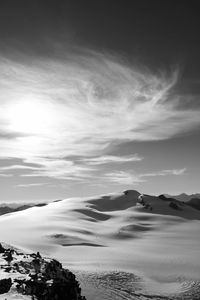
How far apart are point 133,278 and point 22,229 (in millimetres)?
37470

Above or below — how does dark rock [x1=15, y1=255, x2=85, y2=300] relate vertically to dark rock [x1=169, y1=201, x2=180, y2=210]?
below

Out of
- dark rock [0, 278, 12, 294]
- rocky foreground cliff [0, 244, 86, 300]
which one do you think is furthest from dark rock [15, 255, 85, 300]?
dark rock [0, 278, 12, 294]

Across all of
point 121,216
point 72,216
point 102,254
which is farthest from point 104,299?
point 121,216

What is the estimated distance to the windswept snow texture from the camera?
131ft

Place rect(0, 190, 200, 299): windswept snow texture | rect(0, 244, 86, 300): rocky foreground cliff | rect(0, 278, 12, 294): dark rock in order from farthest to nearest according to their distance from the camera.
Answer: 1. rect(0, 190, 200, 299): windswept snow texture
2. rect(0, 244, 86, 300): rocky foreground cliff
3. rect(0, 278, 12, 294): dark rock

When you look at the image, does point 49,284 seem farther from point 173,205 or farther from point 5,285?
point 173,205

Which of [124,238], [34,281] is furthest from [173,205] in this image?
[34,281]

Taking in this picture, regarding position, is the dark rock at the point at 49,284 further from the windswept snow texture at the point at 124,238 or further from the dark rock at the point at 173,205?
the dark rock at the point at 173,205

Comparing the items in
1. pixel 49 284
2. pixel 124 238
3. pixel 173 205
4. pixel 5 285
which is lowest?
pixel 49 284

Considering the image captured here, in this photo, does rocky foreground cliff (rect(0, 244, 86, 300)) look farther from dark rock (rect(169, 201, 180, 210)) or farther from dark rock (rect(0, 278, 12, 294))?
dark rock (rect(169, 201, 180, 210))

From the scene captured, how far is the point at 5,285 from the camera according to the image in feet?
62.3

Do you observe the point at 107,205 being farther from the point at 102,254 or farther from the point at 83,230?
the point at 102,254

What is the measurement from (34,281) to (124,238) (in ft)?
167

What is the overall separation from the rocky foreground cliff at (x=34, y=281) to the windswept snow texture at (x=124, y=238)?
1405 cm
